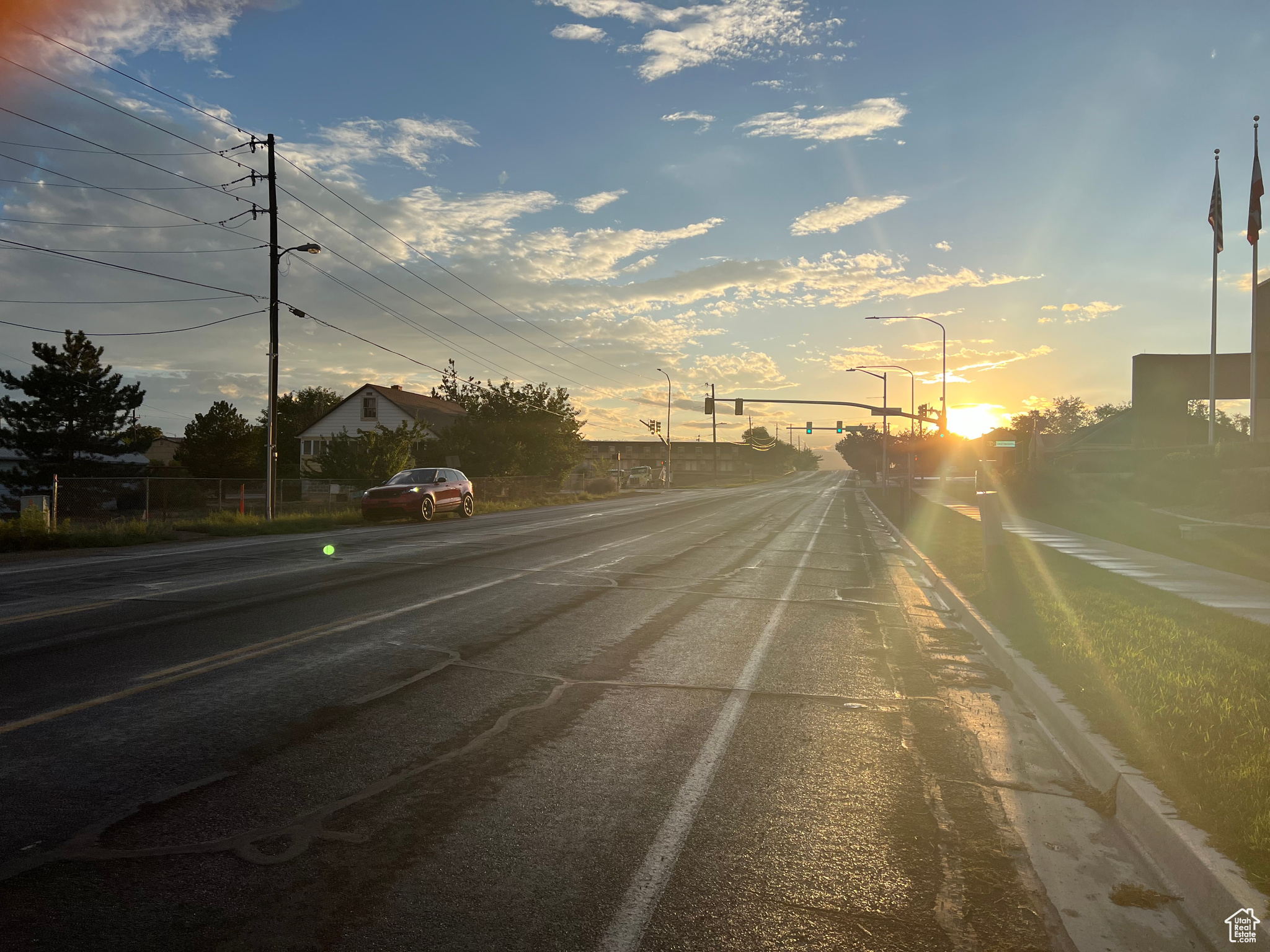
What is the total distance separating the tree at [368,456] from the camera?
4119cm

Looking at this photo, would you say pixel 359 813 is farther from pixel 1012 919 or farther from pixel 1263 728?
pixel 1263 728

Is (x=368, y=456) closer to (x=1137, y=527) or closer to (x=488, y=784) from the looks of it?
(x=1137, y=527)

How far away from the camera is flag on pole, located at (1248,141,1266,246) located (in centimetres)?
2980

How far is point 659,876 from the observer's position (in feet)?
12.5

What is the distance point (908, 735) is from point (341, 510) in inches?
1153

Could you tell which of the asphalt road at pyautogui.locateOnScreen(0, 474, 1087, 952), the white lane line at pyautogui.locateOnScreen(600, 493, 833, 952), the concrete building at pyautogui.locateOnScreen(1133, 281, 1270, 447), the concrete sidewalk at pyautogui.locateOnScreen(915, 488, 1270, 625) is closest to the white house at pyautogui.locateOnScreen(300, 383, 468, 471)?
the concrete building at pyautogui.locateOnScreen(1133, 281, 1270, 447)

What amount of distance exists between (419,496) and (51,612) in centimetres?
1870

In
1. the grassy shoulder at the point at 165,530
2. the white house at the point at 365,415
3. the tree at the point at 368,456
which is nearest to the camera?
the grassy shoulder at the point at 165,530

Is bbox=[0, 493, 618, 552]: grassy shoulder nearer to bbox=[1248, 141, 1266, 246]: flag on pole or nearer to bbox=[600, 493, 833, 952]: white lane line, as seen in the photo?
bbox=[600, 493, 833, 952]: white lane line

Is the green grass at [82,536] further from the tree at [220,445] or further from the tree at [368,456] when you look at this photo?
the tree at [220,445]

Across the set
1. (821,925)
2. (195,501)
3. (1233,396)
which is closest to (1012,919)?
(821,925)

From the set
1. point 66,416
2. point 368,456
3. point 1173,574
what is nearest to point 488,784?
point 1173,574

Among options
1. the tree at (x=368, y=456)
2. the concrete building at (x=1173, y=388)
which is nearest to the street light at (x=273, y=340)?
the tree at (x=368, y=456)

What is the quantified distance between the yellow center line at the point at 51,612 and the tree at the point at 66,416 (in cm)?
3695
